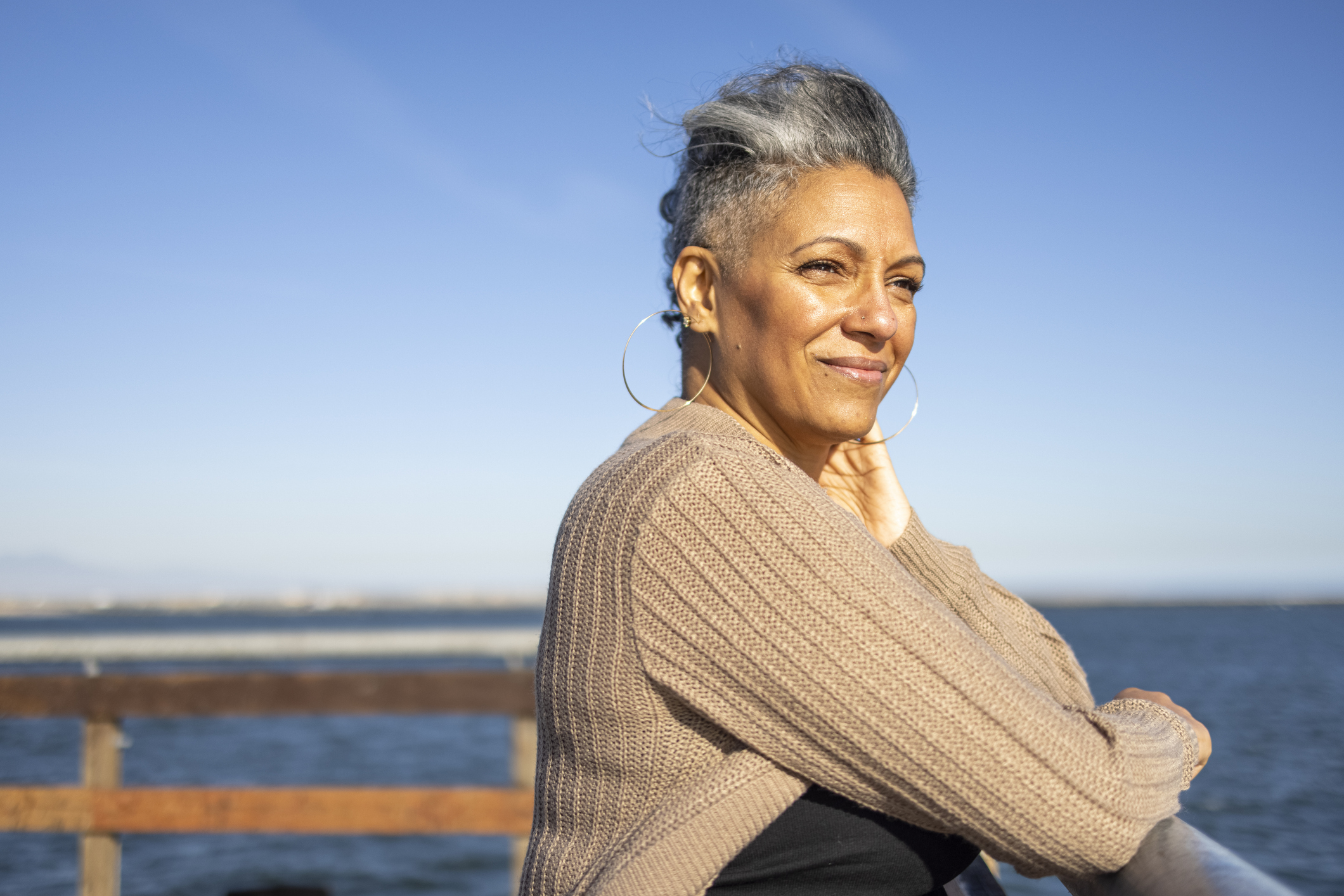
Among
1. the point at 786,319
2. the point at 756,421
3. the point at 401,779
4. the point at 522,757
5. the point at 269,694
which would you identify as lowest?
the point at 401,779

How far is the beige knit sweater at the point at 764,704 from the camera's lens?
2.72 ft

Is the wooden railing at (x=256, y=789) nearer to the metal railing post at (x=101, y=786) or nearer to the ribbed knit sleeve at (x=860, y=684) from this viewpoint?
the metal railing post at (x=101, y=786)

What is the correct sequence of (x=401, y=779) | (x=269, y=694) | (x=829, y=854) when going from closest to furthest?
(x=829, y=854) → (x=269, y=694) → (x=401, y=779)

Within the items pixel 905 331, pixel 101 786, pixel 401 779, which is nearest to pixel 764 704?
pixel 905 331

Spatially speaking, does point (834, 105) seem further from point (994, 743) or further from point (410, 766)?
point (410, 766)

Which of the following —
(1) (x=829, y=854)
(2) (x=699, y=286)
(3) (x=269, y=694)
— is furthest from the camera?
(3) (x=269, y=694)

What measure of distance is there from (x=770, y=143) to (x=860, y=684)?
0.77 m

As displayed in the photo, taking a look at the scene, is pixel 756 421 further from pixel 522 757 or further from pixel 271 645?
pixel 271 645

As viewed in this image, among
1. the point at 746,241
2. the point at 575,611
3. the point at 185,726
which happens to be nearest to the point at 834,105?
the point at 746,241

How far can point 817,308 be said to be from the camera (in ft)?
4.18

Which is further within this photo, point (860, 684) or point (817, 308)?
point (817, 308)

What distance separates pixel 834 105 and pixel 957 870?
989mm

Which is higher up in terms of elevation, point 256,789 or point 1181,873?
point 1181,873

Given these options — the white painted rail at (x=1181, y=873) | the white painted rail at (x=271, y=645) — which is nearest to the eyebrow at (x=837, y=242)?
the white painted rail at (x=1181, y=873)
